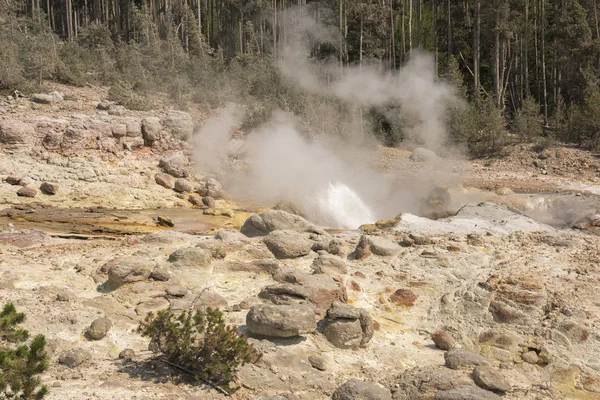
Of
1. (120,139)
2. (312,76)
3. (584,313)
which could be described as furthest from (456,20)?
(584,313)

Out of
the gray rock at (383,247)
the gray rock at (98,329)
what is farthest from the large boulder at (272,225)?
the gray rock at (98,329)

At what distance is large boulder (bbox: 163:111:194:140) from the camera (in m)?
13.7

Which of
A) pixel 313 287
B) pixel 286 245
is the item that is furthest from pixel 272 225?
pixel 313 287

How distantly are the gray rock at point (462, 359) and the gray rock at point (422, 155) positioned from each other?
11.5 meters

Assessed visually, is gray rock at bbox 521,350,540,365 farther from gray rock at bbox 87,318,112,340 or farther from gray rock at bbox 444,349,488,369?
gray rock at bbox 87,318,112,340

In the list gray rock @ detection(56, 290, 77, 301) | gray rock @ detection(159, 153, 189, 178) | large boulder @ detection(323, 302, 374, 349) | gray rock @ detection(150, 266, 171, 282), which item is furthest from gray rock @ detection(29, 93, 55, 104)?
large boulder @ detection(323, 302, 374, 349)

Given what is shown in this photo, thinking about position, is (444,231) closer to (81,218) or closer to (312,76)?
(81,218)

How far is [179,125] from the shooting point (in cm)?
1380

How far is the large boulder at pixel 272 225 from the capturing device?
8094 mm

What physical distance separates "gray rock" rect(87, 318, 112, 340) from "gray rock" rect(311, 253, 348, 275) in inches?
97.2

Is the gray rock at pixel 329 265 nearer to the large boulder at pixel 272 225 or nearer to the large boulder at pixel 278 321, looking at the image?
the large boulder at pixel 272 225

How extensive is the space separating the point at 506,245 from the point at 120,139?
28.1 feet

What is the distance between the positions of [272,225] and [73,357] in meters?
4.00

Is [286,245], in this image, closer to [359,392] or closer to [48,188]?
[359,392]
